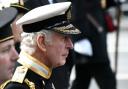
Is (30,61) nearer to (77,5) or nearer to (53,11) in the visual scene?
(53,11)

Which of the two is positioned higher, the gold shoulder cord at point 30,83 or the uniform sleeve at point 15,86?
the uniform sleeve at point 15,86

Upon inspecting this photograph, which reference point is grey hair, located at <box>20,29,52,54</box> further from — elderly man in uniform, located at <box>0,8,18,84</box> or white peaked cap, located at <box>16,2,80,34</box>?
elderly man in uniform, located at <box>0,8,18,84</box>

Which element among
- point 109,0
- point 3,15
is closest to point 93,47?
point 109,0

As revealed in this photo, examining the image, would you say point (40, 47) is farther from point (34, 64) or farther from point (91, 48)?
point (91, 48)

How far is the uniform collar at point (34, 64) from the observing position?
12.6ft

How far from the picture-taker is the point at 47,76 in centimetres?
390

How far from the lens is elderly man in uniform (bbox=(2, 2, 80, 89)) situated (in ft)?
12.5

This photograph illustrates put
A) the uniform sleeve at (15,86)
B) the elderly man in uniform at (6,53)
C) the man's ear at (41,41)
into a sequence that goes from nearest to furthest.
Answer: the uniform sleeve at (15,86) < the man's ear at (41,41) < the elderly man in uniform at (6,53)

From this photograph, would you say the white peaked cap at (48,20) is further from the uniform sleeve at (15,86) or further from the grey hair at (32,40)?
the uniform sleeve at (15,86)

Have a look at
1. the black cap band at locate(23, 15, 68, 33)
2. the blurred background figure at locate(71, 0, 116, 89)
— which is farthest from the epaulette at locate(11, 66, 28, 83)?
the blurred background figure at locate(71, 0, 116, 89)

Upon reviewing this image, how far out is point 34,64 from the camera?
383 cm

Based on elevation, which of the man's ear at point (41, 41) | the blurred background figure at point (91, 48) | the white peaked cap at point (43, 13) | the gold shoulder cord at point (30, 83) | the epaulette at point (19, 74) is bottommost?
the blurred background figure at point (91, 48)

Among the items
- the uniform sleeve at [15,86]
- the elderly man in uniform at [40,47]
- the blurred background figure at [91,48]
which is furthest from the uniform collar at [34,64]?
the blurred background figure at [91,48]

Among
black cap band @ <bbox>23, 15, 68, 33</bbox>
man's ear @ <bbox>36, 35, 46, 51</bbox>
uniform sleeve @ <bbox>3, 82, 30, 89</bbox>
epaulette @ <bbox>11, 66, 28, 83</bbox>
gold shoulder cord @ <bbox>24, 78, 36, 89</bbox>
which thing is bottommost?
gold shoulder cord @ <bbox>24, 78, 36, 89</bbox>
